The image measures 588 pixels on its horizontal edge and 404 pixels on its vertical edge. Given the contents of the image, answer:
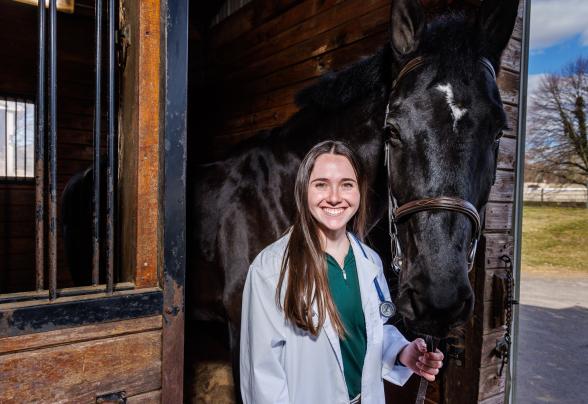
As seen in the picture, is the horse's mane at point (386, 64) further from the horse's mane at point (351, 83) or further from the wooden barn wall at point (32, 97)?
the wooden barn wall at point (32, 97)

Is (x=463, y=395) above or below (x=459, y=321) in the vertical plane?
Answer: below

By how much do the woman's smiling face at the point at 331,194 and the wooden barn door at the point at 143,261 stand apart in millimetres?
459

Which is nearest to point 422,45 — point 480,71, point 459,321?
point 480,71

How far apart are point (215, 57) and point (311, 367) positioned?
4.68 metres

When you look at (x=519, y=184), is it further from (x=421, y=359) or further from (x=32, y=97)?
(x=32, y=97)

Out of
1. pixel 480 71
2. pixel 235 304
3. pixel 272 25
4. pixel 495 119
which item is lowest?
pixel 235 304

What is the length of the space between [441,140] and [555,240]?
502 inches

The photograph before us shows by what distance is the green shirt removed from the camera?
3.92ft

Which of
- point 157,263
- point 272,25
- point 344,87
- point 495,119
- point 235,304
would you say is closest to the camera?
point 157,263

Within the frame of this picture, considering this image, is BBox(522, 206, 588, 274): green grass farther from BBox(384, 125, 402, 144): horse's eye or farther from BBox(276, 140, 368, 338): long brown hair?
BBox(276, 140, 368, 338): long brown hair

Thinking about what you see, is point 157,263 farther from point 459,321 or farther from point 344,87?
point 344,87

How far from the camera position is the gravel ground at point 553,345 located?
342 cm

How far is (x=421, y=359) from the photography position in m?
1.15

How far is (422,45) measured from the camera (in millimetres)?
1437
